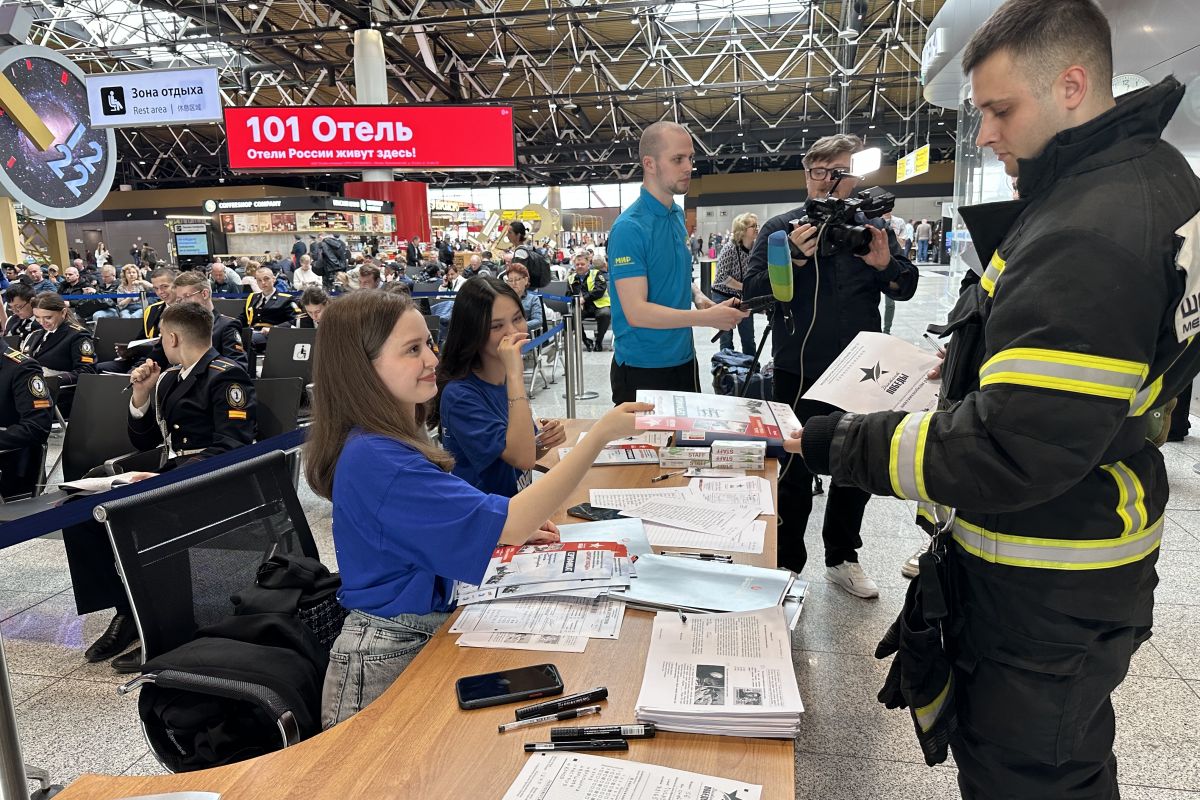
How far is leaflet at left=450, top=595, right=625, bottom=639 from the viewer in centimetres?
132

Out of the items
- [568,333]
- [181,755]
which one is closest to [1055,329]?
[181,755]

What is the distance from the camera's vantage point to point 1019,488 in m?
1.00

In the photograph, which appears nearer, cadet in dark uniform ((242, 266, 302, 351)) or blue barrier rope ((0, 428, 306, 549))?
blue barrier rope ((0, 428, 306, 549))

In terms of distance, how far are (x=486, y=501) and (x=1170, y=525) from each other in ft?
12.0

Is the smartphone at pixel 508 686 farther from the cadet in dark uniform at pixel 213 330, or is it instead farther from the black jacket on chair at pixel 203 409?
→ the cadet in dark uniform at pixel 213 330

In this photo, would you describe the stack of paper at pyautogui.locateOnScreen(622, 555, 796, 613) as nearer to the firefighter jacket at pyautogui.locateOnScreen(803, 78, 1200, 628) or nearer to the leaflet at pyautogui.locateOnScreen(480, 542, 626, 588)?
the leaflet at pyautogui.locateOnScreen(480, 542, 626, 588)

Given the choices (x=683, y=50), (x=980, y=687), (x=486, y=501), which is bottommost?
(x=980, y=687)

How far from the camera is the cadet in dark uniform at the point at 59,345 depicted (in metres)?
5.36

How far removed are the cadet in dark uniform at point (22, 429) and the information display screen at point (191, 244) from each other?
42.6 feet

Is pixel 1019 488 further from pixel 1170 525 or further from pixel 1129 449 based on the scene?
pixel 1170 525

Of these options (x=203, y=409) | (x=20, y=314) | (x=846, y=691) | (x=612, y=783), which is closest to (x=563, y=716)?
(x=612, y=783)

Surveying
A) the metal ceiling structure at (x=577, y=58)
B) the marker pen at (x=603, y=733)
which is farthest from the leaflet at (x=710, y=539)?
the metal ceiling structure at (x=577, y=58)

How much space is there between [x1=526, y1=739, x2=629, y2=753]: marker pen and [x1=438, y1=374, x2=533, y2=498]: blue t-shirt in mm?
1127

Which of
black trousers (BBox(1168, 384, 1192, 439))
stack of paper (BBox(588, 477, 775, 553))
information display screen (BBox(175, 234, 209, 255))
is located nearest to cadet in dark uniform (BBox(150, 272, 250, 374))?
stack of paper (BBox(588, 477, 775, 553))
